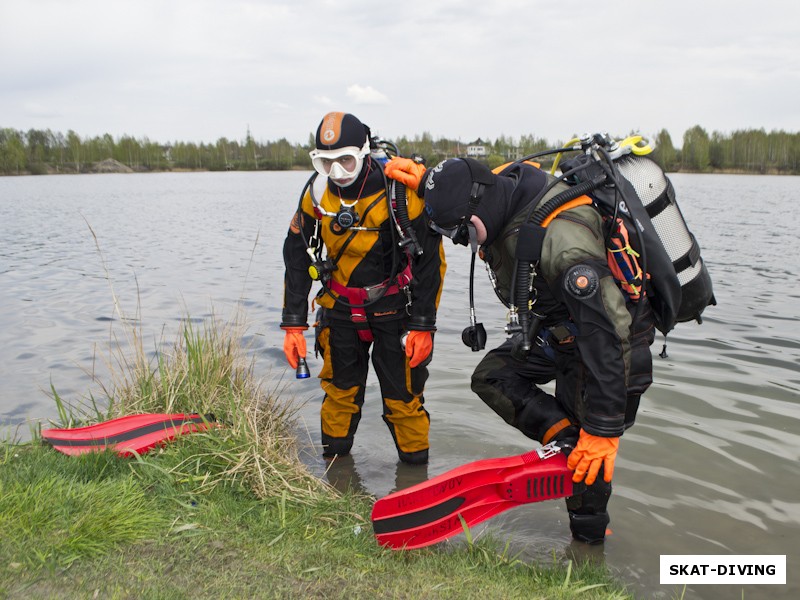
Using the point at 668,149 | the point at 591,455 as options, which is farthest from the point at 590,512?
the point at 668,149

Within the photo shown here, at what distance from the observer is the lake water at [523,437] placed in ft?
13.2

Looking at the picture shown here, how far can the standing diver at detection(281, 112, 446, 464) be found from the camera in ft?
13.1

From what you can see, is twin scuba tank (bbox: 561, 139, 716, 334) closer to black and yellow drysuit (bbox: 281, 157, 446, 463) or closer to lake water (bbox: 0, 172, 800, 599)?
black and yellow drysuit (bbox: 281, 157, 446, 463)

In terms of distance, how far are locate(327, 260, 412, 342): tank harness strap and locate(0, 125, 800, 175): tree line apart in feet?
130

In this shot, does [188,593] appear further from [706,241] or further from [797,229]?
[797,229]

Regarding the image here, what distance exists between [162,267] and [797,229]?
16017 millimetres

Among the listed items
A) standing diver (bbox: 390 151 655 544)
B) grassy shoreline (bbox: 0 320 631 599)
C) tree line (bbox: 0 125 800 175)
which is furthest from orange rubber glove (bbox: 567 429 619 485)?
tree line (bbox: 0 125 800 175)

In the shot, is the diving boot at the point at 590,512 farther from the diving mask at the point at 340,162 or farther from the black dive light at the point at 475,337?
the diving mask at the point at 340,162

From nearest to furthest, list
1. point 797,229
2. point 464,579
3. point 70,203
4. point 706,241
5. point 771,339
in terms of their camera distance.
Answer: point 464,579 → point 771,339 → point 706,241 → point 797,229 → point 70,203

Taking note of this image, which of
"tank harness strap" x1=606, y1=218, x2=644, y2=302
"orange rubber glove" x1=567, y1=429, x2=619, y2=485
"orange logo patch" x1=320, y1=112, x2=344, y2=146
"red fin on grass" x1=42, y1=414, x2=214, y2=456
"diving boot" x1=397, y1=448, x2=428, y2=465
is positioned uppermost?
"orange logo patch" x1=320, y1=112, x2=344, y2=146

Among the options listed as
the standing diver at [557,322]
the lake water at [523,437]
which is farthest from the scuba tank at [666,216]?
the lake water at [523,437]

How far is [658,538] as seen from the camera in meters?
3.93

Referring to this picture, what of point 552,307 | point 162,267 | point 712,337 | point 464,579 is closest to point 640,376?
point 552,307

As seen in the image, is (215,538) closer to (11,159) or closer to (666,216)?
(666,216)
